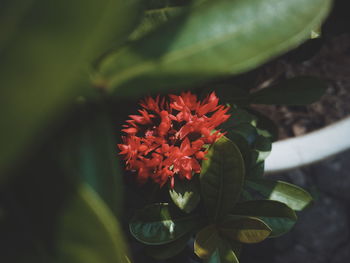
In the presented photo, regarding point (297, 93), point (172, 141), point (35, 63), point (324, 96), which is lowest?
point (324, 96)

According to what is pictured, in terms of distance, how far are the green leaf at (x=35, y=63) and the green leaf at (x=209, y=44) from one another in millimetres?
82

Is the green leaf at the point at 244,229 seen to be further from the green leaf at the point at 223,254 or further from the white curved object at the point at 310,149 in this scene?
the white curved object at the point at 310,149

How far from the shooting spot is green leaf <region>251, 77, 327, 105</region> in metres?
0.93

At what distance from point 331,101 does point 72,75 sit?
131cm

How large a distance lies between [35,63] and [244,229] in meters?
0.61

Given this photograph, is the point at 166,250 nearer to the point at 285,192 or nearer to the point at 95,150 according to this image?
the point at 285,192

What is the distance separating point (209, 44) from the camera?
1.11 feet

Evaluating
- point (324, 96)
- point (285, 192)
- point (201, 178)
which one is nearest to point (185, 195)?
point (201, 178)

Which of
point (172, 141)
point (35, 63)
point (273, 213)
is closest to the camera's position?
point (35, 63)

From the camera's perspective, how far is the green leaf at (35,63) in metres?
0.23

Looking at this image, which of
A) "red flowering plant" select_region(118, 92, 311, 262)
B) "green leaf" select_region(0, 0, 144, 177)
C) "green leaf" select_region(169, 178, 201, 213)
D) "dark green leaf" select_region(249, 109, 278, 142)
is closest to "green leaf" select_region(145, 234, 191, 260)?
"red flowering plant" select_region(118, 92, 311, 262)

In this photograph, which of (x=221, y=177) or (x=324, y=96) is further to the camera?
(x=324, y=96)

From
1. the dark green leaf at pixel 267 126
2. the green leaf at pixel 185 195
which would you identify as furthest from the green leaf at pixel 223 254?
the dark green leaf at pixel 267 126

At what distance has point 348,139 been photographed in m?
1.10
